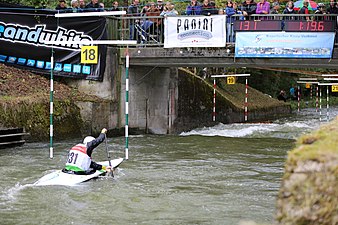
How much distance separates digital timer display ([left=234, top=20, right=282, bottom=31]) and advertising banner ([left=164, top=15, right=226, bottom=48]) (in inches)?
20.7

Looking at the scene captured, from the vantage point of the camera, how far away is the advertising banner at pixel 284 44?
18.3 metres

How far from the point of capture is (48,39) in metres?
20.9

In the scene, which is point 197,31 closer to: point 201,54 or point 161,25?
point 201,54

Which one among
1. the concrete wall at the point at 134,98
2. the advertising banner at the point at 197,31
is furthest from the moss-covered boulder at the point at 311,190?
the concrete wall at the point at 134,98

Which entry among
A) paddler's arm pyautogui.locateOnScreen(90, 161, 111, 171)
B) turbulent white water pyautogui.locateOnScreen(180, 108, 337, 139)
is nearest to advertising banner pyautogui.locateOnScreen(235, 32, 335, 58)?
turbulent white water pyautogui.locateOnScreen(180, 108, 337, 139)

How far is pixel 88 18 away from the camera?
21.0 meters

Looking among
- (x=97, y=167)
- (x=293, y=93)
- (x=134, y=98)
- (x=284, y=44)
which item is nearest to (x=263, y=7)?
(x=284, y=44)

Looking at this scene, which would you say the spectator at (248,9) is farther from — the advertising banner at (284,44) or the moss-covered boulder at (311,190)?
the moss-covered boulder at (311,190)

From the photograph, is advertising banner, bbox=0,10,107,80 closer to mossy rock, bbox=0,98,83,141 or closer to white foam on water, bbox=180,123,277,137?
mossy rock, bbox=0,98,83,141

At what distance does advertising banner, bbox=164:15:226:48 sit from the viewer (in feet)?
64.0

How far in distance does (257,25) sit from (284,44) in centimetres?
98

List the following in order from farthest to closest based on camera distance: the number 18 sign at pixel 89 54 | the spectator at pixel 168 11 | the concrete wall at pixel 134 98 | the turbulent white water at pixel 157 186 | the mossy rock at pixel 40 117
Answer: the spectator at pixel 168 11
the concrete wall at pixel 134 98
the number 18 sign at pixel 89 54
the mossy rock at pixel 40 117
the turbulent white water at pixel 157 186

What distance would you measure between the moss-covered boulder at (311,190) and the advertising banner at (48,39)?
54.2ft

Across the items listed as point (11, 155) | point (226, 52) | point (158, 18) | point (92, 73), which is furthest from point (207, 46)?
point (11, 155)
